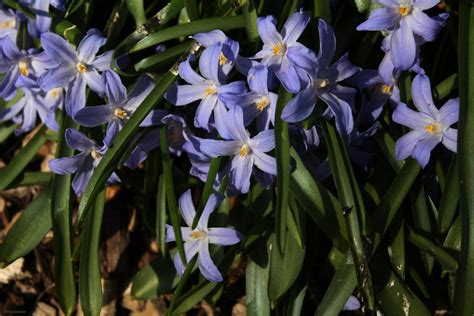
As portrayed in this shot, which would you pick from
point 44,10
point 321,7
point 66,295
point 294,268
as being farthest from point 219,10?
point 66,295

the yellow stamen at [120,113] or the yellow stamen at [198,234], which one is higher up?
the yellow stamen at [120,113]

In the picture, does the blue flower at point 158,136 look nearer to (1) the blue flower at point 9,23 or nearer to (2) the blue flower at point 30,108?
(2) the blue flower at point 30,108

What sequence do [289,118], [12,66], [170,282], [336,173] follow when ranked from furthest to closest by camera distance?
1. [170,282]
2. [12,66]
3. [336,173]
4. [289,118]

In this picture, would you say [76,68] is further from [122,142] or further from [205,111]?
[205,111]

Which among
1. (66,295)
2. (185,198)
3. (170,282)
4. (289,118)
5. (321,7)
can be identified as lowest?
(170,282)

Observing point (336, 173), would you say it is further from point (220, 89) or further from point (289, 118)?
point (220, 89)

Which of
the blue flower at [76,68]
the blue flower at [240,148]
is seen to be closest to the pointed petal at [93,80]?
the blue flower at [76,68]

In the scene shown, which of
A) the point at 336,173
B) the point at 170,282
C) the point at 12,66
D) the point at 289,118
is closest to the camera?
the point at 289,118
